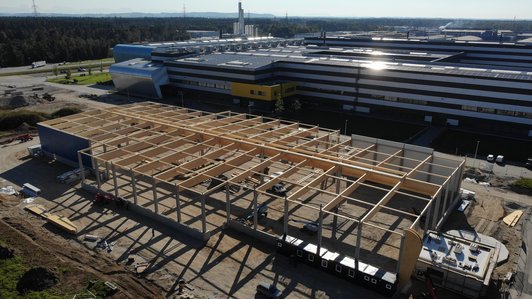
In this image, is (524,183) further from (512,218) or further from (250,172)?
(250,172)

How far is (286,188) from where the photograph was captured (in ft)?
151

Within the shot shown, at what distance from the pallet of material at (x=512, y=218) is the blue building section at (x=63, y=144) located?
156ft

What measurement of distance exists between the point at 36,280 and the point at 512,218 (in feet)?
139

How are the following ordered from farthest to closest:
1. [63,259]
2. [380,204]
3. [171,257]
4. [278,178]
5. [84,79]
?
[84,79], [278,178], [171,257], [380,204], [63,259]

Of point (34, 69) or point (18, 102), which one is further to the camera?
point (34, 69)

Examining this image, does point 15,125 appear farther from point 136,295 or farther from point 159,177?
point 136,295

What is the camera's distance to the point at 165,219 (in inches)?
1499

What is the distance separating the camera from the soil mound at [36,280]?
28219 mm

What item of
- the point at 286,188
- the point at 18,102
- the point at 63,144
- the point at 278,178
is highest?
the point at 278,178

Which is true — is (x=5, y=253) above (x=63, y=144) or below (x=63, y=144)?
below

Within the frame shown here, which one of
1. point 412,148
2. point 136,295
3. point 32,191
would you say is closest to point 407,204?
point 412,148

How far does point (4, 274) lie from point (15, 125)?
4982cm

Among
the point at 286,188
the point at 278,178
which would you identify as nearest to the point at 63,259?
the point at 278,178

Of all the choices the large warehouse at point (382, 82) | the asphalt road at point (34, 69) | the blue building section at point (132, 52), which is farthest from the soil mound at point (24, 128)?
the asphalt road at point (34, 69)
